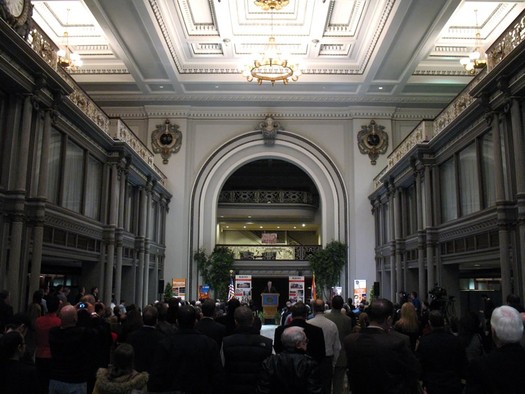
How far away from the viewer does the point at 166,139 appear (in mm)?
21859

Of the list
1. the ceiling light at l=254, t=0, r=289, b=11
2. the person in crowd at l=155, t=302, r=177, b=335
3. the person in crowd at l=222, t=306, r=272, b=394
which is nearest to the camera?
the person in crowd at l=222, t=306, r=272, b=394

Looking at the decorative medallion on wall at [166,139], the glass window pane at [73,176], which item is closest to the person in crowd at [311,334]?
the glass window pane at [73,176]

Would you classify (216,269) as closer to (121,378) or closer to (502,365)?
(121,378)

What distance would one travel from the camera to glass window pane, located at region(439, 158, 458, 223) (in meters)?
13.8

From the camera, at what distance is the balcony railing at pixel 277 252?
2334cm

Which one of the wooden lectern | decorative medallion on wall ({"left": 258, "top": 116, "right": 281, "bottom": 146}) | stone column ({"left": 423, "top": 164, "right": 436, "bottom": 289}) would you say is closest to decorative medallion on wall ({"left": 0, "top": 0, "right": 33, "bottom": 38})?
stone column ({"left": 423, "top": 164, "right": 436, "bottom": 289})

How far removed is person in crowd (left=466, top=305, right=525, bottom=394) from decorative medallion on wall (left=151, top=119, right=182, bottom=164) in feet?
64.5

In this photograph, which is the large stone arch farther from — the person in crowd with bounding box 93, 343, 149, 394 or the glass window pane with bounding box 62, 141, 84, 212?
the person in crowd with bounding box 93, 343, 149, 394

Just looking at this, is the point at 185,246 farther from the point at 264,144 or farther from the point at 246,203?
the point at 246,203

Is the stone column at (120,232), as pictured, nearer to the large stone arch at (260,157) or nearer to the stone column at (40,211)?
the stone column at (40,211)

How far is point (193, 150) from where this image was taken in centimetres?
2211

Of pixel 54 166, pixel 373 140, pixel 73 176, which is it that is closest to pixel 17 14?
pixel 54 166

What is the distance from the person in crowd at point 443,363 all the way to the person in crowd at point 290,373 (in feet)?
4.11

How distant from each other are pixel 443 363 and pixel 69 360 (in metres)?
2.91
